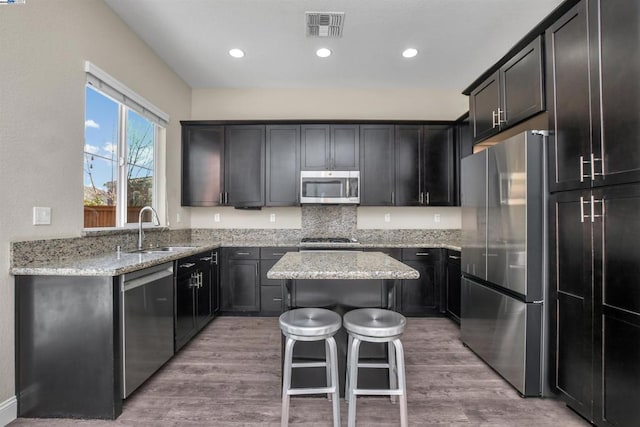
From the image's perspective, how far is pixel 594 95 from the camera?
66.4 inches

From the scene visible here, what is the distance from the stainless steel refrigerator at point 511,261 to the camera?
6.68 ft

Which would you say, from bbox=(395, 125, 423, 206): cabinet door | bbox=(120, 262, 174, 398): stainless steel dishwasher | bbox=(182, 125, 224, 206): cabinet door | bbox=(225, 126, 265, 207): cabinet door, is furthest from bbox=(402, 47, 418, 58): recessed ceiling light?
bbox=(120, 262, 174, 398): stainless steel dishwasher

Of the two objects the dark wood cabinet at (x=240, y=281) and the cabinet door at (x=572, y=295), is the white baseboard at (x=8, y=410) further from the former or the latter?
the cabinet door at (x=572, y=295)

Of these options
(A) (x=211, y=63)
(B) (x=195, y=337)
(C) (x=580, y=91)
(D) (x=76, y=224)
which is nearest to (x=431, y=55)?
(C) (x=580, y=91)

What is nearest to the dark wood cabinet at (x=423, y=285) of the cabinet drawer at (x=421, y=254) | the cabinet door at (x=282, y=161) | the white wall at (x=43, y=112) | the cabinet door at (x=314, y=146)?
the cabinet drawer at (x=421, y=254)

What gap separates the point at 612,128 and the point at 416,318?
2.74 metres

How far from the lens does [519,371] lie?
2.09 metres

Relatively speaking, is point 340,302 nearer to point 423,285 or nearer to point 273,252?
point 273,252

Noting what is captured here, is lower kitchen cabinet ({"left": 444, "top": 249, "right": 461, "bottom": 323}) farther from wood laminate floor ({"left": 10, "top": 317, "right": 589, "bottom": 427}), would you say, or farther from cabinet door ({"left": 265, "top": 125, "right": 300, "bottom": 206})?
cabinet door ({"left": 265, "top": 125, "right": 300, "bottom": 206})

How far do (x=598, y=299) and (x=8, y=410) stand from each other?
3346 mm

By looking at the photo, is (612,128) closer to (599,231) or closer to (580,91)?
(580,91)

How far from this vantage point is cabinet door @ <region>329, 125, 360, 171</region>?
155 inches

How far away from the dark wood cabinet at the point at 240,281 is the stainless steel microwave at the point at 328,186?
960mm

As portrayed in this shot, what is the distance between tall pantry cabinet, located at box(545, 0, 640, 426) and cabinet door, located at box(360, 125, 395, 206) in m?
2.00
